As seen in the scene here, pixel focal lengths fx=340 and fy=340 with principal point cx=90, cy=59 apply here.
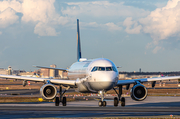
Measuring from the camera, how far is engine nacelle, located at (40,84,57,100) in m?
37.6

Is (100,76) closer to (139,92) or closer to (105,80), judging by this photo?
(105,80)

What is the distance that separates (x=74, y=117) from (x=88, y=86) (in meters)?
13.0

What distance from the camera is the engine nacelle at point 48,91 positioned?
3757 cm

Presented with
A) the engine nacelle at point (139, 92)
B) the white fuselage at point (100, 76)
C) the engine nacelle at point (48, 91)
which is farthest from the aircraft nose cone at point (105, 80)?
the engine nacelle at point (48, 91)

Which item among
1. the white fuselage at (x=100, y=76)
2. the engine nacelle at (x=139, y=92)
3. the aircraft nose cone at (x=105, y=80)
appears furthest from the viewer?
the engine nacelle at (x=139, y=92)

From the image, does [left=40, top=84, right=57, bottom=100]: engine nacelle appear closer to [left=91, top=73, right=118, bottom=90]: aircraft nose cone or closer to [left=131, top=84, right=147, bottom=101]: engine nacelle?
[left=91, top=73, right=118, bottom=90]: aircraft nose cone

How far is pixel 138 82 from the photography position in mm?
38750

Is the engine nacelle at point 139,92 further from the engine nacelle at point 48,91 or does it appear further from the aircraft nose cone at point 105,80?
the engine nacelle at point 48,91

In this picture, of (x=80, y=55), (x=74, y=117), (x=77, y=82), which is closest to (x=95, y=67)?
(x=77, y=82)

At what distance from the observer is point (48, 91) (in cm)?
3781

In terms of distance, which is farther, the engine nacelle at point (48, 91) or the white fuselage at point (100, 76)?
the engine nacelle at point (48, 91)

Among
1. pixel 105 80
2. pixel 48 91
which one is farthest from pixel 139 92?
pixel 48 91

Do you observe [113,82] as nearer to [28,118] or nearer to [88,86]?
[88,86]

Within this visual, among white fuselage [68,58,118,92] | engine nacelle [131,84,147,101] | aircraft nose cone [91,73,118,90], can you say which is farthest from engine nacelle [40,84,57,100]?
engine nacelle [131,84,147,101]
